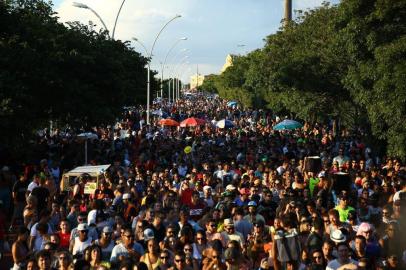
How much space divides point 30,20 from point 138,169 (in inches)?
361

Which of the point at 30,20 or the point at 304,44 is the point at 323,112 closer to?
the point at 304,44

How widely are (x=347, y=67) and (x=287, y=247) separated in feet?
71.9

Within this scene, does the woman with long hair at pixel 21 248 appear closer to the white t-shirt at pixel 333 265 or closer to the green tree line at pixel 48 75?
the white t-shirt at pixel 333 265

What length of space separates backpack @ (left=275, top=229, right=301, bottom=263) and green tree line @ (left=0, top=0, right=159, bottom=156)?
1284 cm

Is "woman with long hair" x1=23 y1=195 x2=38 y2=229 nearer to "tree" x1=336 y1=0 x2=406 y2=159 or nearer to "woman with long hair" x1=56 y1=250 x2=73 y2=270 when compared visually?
"woman with long hair" x1=56 y1=250 x2=73 y2=270

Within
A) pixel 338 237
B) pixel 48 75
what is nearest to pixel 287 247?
pixel 338 237

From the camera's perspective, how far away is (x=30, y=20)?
25.7 metres

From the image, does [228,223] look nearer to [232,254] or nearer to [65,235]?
[232,254]

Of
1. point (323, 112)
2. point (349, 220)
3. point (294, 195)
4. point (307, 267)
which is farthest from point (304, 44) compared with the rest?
point (307, 267)

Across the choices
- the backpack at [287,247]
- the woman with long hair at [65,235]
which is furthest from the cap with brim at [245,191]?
the backpack at [287,247]

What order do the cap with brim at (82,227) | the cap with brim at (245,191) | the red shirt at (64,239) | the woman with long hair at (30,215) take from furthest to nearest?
the cap with brim at (245,191) < the woman with long hair at (30,215) < the red shirt at (64,239) < the cap with brim at (82,227)

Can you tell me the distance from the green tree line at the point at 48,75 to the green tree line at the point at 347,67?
7889mm

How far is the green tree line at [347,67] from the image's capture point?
65.2ft

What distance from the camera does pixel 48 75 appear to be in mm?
24469
